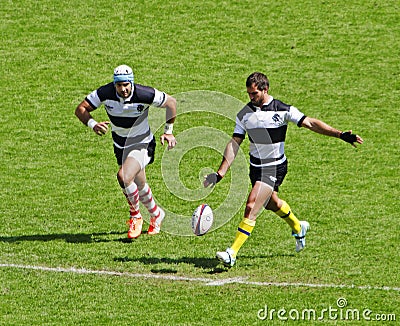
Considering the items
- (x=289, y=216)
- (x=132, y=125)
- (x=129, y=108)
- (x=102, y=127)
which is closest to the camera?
(x=102, y=127)

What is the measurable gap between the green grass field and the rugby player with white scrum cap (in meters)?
0.61

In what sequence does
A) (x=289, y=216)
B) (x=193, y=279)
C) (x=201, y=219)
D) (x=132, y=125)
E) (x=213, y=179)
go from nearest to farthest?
(x=193, y=279) → (x=213, y=179) → (x=201, y=219) → (x=289, y=216) → (x=132, y=125)

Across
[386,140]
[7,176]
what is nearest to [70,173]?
[7,176]

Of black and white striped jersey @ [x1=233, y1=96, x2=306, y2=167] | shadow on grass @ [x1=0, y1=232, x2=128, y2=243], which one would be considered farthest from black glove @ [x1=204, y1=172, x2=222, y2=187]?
shadow on grass @ [x1=0, y1=232, x2=128, y2=243]

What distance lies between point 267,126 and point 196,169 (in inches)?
181

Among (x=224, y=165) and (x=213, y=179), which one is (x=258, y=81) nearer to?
(x=224, y=165)

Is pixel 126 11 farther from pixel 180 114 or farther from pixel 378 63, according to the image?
pixel 378 63

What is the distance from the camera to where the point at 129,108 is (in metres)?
12.9

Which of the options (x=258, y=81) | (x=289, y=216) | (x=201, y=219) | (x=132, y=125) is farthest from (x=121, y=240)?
(x=258, y=81)

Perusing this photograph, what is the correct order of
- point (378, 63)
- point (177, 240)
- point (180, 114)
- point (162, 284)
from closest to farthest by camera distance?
point (162, 284)
point (177, 240)
point (180, 114)
point (378, 63)

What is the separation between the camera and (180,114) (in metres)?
18.9

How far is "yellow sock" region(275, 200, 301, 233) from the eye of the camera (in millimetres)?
12367

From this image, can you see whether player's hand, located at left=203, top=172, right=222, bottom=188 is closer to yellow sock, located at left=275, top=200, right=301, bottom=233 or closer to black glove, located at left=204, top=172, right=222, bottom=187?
black glove, located at left=204, top=172, right=222, bottom=187

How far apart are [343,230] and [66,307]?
497cm
